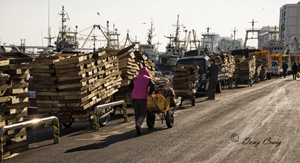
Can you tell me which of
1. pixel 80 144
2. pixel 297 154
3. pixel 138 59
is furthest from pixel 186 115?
pixel 297 154

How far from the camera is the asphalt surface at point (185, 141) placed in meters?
8.09

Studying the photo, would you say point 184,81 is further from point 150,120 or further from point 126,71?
point 150,120

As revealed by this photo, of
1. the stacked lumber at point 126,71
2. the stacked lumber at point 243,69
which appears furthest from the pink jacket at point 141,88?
the stacked lumber at point 243,69

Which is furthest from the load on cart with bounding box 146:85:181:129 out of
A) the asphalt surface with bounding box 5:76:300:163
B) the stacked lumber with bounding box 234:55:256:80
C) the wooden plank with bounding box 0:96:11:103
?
the stacked lumber with bounding box 234:55:256:80

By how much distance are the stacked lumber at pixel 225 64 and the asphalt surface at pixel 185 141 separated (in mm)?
14952

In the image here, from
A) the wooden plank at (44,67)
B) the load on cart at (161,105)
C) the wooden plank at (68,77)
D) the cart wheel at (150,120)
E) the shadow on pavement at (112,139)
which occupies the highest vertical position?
the wooden plank at (44,67)

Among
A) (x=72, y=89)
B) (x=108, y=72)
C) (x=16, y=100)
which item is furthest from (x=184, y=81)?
(x=16, y=100)

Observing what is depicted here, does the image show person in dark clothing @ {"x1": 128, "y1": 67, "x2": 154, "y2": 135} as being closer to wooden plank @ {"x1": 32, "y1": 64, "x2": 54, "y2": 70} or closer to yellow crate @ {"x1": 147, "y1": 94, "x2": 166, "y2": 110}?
yellow crate @ {"x1": 147, "y1": 94, "x2": 166, "y2": 110}

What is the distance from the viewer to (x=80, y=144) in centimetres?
984

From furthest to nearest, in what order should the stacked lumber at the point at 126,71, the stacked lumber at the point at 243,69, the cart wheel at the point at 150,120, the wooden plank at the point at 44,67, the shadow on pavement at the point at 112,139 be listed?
the stacked lumber at the point at 243,69 < the stacked lumber at the point at 126,71 < the cart wheel at the point at 150,120 < the wooden plank at the point at 44,67 < the shadow on pavement at the point at 112,139

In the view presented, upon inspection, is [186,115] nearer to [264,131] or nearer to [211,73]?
[264,131]

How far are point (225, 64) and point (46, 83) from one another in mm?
21057

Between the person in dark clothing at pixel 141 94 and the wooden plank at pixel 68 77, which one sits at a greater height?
the wooden plank at pixel 68 77

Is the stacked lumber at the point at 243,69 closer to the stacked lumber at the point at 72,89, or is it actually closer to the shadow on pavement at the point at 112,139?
the shadow on pavement at the point at 112,139
